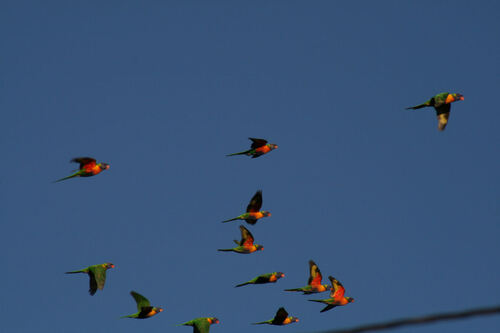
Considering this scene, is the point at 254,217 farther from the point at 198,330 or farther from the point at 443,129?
the point at 443,129

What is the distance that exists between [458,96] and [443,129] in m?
2.43

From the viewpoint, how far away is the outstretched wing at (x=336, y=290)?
5381 cm

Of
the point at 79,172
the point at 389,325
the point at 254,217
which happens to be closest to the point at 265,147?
the point at 254,217

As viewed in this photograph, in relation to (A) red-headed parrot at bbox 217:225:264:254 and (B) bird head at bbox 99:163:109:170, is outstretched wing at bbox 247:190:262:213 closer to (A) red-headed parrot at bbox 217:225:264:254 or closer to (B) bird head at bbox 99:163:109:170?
(A) red-headed parrot at bbox 217:225:264:254

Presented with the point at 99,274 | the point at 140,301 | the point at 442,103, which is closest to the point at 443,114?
the point at 442,103

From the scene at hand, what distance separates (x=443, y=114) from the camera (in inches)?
1839

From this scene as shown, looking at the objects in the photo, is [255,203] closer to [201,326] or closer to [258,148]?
[258,148]

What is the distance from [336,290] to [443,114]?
49.6 ft

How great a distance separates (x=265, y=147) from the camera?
52.2 metres

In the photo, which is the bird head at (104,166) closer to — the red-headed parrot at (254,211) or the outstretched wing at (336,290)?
the red-headed parrot at (254,211)

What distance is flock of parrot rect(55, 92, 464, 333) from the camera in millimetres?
46625

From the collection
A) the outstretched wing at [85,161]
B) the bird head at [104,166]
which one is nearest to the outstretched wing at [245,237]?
the bird head at [104,166]

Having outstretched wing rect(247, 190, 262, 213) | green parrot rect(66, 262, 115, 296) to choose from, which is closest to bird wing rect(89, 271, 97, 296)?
green parrot rect(66, 262, 115, 296)

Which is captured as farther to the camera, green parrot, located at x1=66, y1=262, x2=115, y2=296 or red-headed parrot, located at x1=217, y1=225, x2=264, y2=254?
red-headed parrot, located at x1=217, y1=225, x2=264, y2=254
